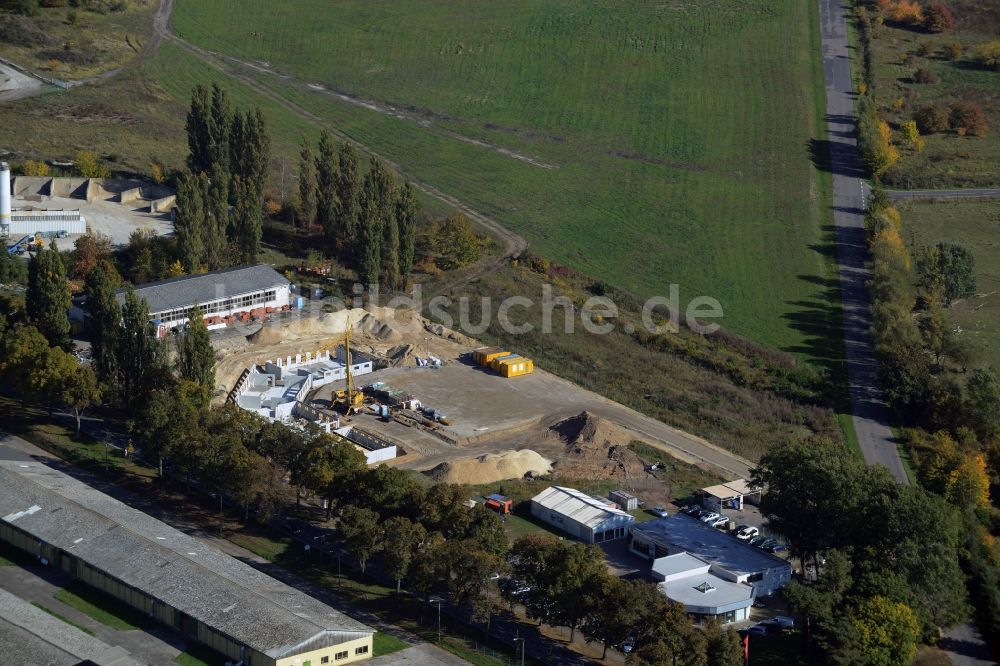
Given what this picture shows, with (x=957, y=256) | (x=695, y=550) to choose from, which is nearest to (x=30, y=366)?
(x=695, y=550)

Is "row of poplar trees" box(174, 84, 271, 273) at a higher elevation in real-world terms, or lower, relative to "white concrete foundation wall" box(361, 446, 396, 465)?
higher

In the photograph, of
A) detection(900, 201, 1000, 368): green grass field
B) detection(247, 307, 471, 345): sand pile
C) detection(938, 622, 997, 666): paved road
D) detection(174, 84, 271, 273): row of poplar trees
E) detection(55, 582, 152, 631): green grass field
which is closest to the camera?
detection(55, 582, 152, 631): green grass field

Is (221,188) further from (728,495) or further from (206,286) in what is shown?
(728,495)

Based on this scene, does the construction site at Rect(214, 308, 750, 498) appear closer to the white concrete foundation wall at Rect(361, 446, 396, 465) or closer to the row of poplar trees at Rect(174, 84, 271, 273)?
the white concrete foundation wall at Rect(361, 446, 396, 465)

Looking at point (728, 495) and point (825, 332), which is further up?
point (728, 495)

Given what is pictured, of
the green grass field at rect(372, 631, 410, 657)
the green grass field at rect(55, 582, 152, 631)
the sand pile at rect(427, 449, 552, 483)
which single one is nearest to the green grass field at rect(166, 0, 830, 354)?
the sand pile at rect(427, 449, 552, 483)

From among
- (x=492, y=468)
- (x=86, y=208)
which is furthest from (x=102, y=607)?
(x=86, y=208)

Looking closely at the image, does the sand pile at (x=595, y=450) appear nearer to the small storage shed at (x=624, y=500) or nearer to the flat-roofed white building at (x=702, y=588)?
the small storage shed at (x=624, y=500)
